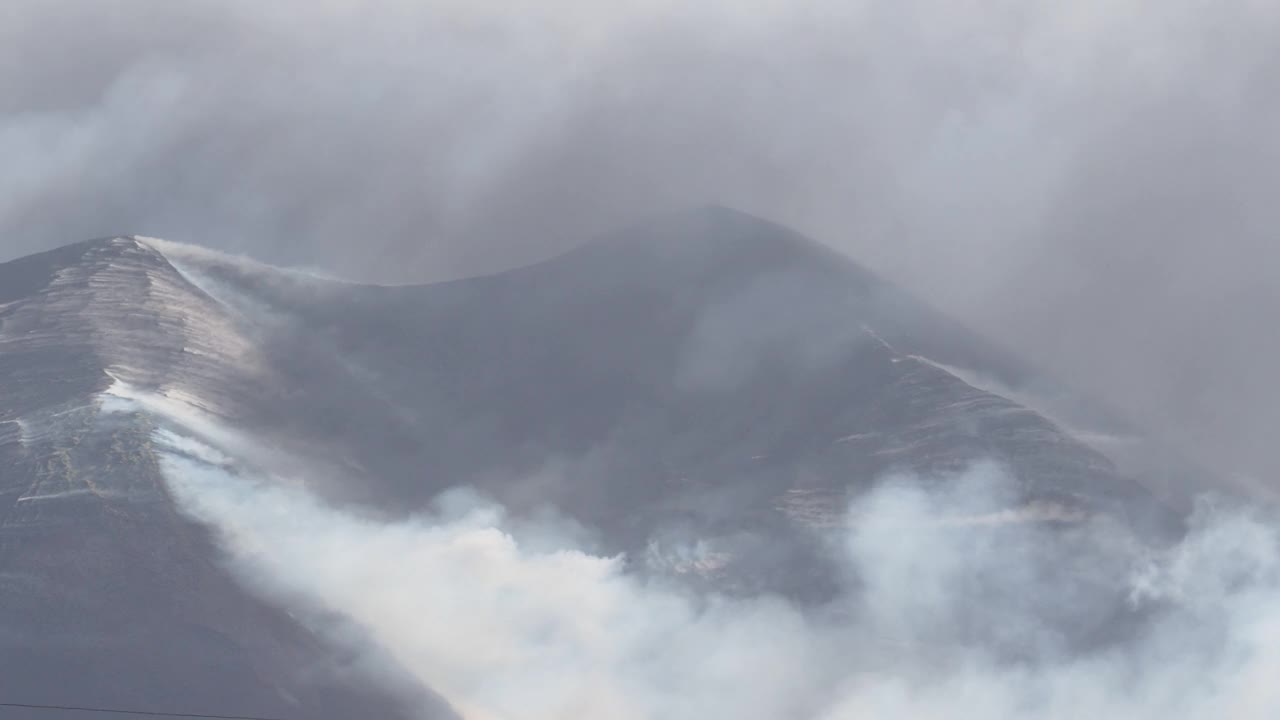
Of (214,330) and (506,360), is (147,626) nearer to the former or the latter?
(214,330)

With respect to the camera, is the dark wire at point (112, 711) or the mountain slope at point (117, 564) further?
the mountain slope at point (117, 564)

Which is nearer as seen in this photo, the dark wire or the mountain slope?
the dark wire

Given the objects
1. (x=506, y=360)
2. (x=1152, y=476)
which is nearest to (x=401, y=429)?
(x=506, y=360)

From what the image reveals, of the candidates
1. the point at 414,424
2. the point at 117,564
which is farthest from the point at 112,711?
the point at 414,424

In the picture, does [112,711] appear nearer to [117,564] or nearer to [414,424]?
[117,564]

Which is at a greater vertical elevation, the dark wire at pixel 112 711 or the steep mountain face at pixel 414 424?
the steep mountain face at pixel 414 424

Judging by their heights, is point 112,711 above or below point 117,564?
below

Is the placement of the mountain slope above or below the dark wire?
above

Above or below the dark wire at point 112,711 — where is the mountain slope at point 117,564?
above
